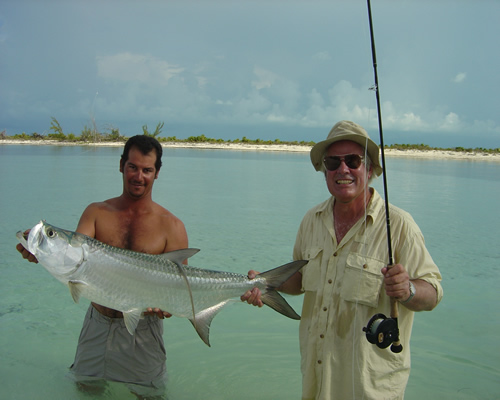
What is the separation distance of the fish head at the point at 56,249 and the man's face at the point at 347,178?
1389 mm

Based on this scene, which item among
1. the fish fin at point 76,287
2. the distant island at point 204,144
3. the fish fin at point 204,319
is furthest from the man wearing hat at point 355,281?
the distant island at point 204,144

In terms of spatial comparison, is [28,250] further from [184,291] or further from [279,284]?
[279,284]

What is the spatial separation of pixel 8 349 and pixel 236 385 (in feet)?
7.47

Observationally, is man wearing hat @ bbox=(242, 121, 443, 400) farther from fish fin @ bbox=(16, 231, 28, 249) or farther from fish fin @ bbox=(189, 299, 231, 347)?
fish fin @ bbox=(16, 231, 28, 249)

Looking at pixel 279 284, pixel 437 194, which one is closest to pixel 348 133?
pixel 279 284

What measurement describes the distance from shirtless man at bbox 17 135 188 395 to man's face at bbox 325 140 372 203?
1150mm

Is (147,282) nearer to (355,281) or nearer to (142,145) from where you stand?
(142,145)

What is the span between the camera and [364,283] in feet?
7.28

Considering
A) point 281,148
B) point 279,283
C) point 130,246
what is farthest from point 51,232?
point 281,148

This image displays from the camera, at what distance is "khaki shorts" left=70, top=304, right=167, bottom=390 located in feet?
9.20

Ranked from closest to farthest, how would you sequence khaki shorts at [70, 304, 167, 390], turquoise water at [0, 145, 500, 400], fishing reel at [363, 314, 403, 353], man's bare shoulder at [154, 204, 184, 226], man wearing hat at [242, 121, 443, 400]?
fishing reel at [363, 314, 403, 353] < man wearing hat at [242, 121, 443, 400] < khaki shorts at [70, 304, 167, 390] < man's bare shoulder at [154, 204, 184, 226] < turquoise water at [0, 145, 500, 400]

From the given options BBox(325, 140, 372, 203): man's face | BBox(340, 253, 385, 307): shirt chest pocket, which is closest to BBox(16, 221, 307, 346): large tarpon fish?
BBox(340, 253, 385, 307): shirt chest pocket

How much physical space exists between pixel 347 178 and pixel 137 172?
133 cm

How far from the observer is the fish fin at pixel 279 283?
248 centimetres
